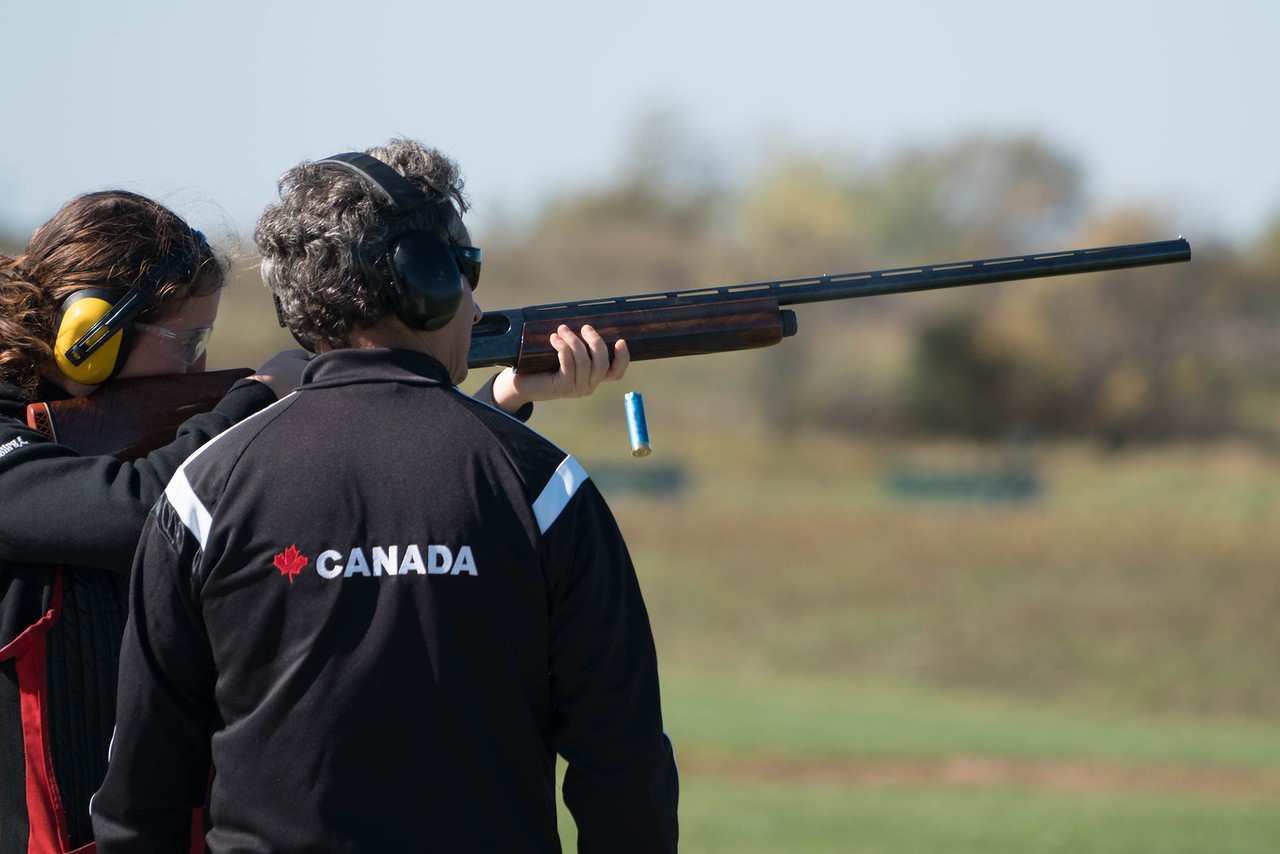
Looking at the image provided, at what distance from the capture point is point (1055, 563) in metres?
30.9

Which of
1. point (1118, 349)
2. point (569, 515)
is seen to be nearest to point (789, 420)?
point (1118, 349)

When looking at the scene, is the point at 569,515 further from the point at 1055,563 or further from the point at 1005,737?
the point at 1055,563

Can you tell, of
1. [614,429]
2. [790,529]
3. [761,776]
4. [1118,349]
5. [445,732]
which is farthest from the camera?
[1118,349]

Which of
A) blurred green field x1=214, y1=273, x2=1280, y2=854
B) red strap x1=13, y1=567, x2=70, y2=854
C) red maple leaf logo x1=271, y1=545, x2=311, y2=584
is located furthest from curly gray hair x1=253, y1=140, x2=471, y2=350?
blurred green field x1=214, y1=273, x2=1280, y2=854

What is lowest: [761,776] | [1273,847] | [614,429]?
[1273,847]

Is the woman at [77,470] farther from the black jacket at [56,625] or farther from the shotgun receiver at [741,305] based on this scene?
the shotgun receiver at [741,305]

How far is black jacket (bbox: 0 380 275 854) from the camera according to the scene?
265 cm

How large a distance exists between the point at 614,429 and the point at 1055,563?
1086 inches

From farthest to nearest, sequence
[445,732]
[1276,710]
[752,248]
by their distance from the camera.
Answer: [752,248] < [1276,710] < [445,732]

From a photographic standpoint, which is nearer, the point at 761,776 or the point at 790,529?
the point at 761,776

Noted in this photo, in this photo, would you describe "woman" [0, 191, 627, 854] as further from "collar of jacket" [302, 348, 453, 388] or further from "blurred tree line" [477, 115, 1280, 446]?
"blurred tree line" [477, 115, 1280, 446]

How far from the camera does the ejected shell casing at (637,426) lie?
10.6 feet

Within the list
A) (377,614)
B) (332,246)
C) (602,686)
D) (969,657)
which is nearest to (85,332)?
(332,246)

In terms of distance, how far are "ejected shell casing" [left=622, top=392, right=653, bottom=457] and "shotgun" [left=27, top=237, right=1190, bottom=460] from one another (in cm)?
20
